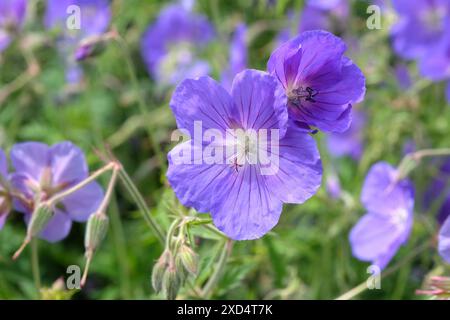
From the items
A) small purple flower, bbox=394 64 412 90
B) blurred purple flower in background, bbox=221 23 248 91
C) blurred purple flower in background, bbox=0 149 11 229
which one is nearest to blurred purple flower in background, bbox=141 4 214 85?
blurred purple flower in background, bbox=221 23 248 91

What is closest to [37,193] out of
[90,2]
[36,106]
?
[36,106]

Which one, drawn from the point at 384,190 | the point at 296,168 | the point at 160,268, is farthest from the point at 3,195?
the point at 384,190

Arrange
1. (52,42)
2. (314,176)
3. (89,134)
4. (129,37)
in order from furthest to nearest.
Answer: (129,37)
(89,134)
(52,42)
(314,176)

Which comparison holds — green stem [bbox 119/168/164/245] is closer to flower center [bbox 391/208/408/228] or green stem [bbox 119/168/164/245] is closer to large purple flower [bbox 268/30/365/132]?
large purple flower [bbox 268/30/365/132]

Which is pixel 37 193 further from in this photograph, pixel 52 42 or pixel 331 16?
pixel 331 16

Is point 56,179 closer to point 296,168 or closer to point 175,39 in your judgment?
point 296,168
